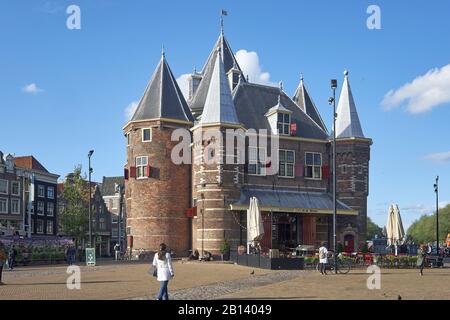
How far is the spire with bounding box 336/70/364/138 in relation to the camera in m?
46.9

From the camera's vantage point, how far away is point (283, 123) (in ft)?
150

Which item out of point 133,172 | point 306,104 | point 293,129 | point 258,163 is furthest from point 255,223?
point 306,104

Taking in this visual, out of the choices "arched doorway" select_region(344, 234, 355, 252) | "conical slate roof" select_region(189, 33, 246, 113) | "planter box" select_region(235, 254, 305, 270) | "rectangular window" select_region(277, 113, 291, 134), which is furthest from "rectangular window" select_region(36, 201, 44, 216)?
"planter box" select_region(235, 254, 305, 270)

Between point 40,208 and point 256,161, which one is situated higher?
point 256,161

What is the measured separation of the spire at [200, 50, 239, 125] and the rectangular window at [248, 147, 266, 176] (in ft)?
11.3

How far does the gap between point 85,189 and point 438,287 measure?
4022 cm

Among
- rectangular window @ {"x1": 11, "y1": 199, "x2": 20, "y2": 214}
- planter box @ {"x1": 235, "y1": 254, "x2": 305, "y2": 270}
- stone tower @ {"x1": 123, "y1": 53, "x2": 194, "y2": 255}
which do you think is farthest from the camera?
rectangular window @ {"x1": 11, "y1": 199, "x2": 20, "y2": 214}

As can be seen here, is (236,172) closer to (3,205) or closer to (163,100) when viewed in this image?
(163,100)

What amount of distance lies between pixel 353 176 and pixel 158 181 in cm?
1553

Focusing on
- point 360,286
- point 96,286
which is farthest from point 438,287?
point 96,286

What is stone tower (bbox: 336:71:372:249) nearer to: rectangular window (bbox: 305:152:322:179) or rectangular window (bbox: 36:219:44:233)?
rectangular window (bbox: 305:152:322:179)

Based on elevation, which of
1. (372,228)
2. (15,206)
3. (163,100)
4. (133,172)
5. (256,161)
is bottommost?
(372,228)

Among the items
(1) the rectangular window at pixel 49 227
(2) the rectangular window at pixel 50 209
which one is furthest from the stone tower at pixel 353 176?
(1) the rectangular window at pixel 49 227
